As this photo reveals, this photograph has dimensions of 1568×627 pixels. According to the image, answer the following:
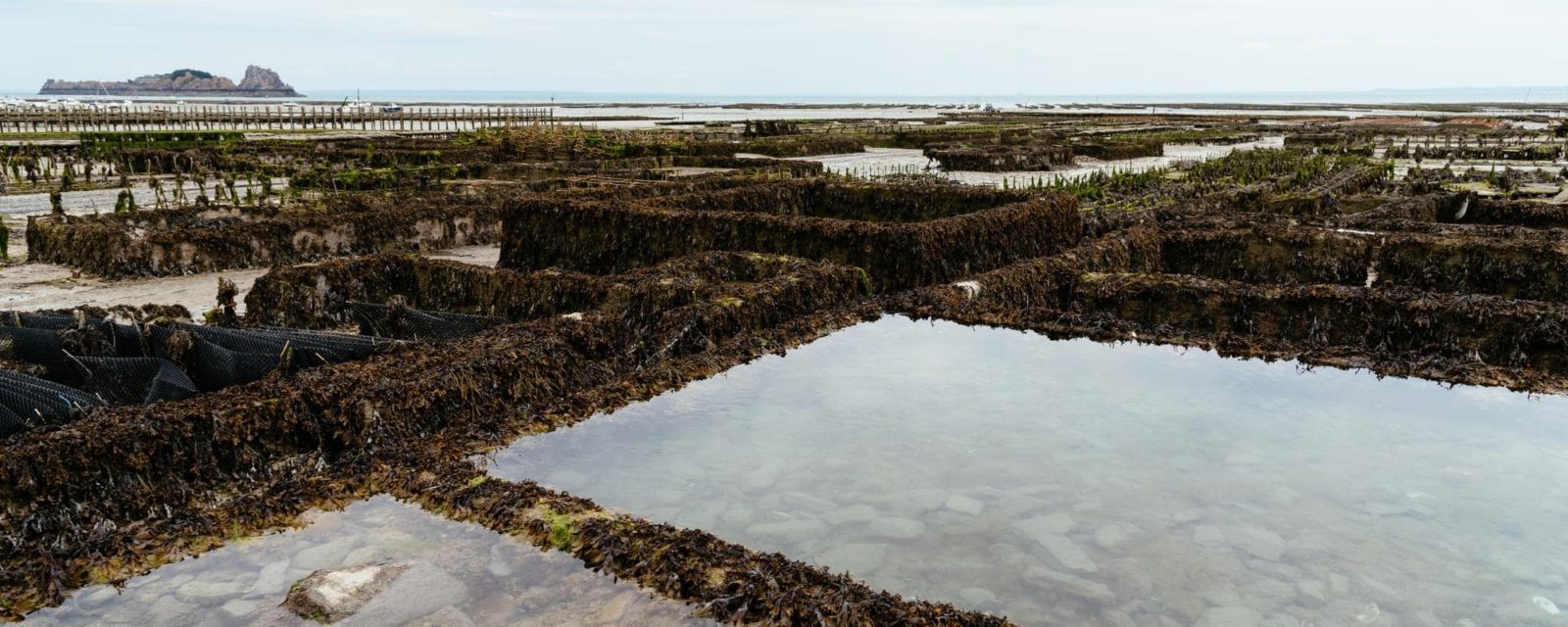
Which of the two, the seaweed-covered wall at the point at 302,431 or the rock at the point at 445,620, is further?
the seaweed-covered wall at the point at 302,431

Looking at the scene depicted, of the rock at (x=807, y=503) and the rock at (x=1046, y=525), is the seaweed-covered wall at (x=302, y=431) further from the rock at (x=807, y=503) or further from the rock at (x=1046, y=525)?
the rock at (x=1046, y=525)

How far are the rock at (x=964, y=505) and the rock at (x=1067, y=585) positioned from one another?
57 centimetres

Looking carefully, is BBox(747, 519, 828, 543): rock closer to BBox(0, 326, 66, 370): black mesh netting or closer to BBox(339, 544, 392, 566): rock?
BBox(339, 544, 392, 566): rock

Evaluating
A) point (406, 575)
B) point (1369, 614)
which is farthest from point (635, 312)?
point (1369, 614)

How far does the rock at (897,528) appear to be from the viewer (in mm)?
→ 4746

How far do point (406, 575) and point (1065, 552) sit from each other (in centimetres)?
280

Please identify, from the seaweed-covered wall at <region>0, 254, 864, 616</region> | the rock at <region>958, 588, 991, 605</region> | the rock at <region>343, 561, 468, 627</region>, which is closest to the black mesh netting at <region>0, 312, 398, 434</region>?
the seaweed-covered wall at <region>0, 254, 864, 616</region>

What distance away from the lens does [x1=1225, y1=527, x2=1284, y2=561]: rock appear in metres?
4.57

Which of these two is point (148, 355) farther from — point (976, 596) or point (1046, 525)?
point (1046, 525)

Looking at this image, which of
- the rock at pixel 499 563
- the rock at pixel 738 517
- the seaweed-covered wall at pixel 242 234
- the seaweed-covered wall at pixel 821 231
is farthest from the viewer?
the seaweed-covered wall at pixel 242 234

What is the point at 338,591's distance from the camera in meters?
4.21

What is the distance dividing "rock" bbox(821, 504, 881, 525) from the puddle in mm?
1029

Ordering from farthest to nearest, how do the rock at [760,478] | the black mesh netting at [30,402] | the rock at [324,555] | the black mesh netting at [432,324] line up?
the black mesh netting at [432,324]
the black mesh netting at [30,402]
the rock at [760,478]
the rock at [324,555]

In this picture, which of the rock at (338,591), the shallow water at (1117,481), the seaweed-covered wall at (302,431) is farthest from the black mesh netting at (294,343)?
the rock at (338,591)
